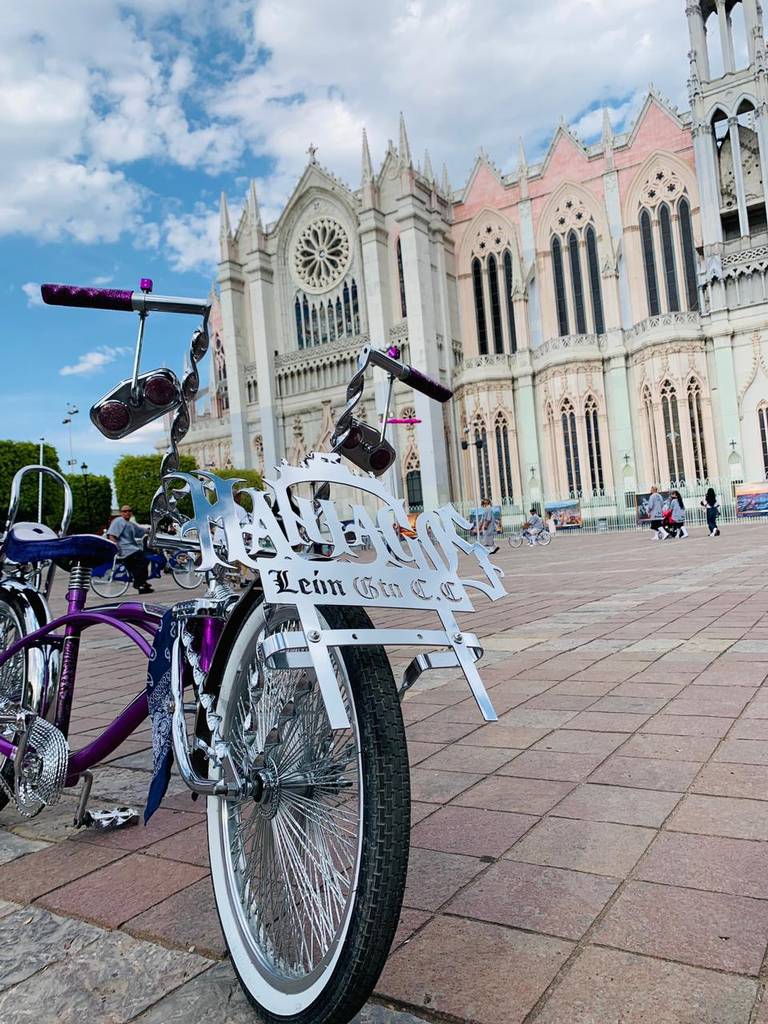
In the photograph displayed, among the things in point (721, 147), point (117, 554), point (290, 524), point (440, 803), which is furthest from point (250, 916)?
point (721, 147)

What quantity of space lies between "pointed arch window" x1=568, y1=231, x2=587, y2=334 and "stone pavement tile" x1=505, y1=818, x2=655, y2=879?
38.0m

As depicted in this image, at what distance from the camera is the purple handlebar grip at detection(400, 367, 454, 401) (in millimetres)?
2483

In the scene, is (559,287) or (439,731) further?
(559,287)

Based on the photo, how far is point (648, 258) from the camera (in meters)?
36.8

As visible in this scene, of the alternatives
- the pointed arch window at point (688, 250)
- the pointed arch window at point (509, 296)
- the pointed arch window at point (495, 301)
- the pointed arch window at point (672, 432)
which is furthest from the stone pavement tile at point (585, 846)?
the pointed arch window at point (495, 301)

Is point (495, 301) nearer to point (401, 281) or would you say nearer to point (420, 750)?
point (401, 281)

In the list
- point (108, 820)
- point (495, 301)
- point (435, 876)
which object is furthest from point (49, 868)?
point (495, 301)

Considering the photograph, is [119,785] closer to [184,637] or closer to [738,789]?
[184,637]

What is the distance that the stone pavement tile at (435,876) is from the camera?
2.06 metres

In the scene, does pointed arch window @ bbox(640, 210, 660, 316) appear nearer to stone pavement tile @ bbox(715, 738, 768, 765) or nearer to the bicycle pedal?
stone pavement tile @ bbox(715, 738, 768, 765)

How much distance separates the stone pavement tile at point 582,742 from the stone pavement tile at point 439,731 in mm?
434

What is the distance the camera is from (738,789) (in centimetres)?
269

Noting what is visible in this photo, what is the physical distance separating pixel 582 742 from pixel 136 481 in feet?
138

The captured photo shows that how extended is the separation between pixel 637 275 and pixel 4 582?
3824 cm
